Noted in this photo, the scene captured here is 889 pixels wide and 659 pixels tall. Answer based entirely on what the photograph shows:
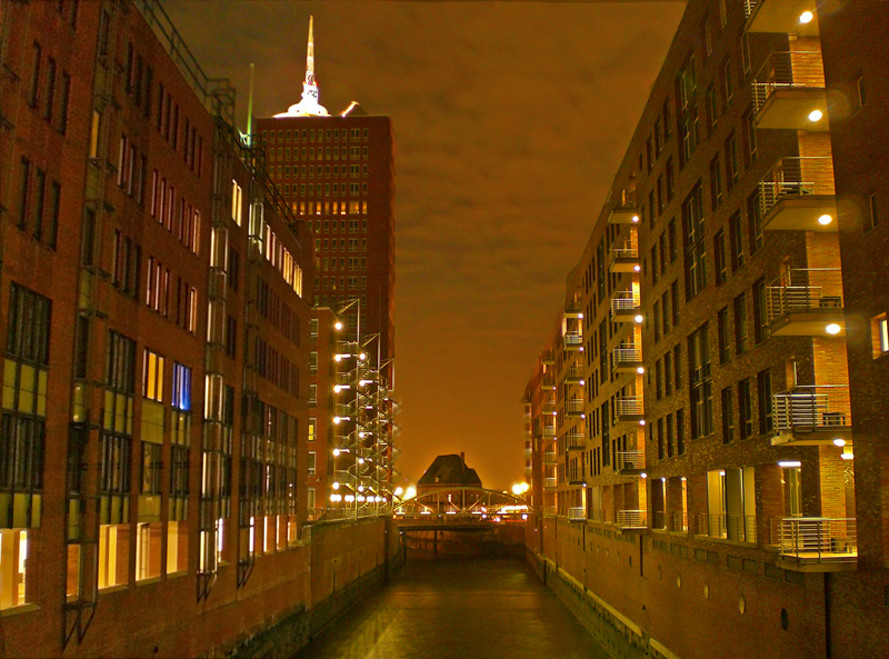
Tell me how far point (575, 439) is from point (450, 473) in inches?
4847

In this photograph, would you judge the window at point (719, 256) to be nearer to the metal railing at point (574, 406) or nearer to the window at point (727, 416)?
the window at point (727, 416)

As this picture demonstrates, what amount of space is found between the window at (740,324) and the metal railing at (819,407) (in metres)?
5.01

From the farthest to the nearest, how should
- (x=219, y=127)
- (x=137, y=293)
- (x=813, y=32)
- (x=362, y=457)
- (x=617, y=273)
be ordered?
(x=362, y=457) → (x=617, y=273) → (x=219, y=127) → (x=137, y=293) → (x=813, y=32)

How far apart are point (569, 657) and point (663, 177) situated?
73.7 ft

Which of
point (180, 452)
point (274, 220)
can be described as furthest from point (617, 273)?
point (180, 452)

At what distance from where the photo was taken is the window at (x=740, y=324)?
84.7 ft

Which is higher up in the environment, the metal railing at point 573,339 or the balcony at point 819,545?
the metal railing at point 573,339

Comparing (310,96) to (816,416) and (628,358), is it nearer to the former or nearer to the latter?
(628,358)

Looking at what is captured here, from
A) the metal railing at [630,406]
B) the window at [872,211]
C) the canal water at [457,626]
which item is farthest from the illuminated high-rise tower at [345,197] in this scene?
the window at [872,211]

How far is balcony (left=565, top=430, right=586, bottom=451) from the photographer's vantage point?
59.9 m

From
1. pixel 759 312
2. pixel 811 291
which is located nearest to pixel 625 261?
pixel 759 312

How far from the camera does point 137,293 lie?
86.6 ft

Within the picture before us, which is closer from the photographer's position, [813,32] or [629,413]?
[813,32]

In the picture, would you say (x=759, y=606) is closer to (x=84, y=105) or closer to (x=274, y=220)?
(x=84, y=105)
